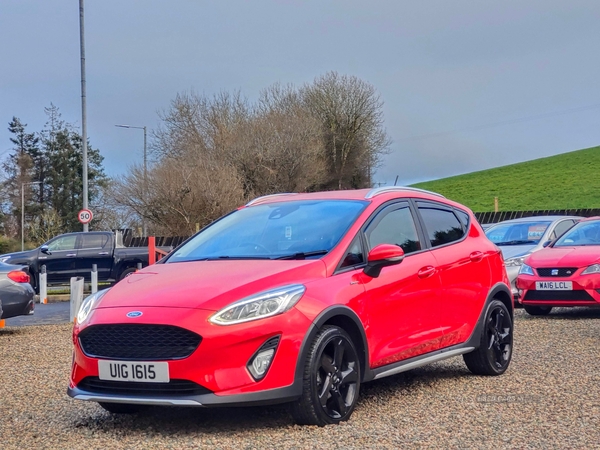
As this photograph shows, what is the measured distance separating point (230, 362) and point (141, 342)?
61 cm

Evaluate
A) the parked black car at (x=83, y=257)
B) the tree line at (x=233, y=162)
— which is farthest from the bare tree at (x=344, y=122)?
the parked black car at (x=83, y=257)

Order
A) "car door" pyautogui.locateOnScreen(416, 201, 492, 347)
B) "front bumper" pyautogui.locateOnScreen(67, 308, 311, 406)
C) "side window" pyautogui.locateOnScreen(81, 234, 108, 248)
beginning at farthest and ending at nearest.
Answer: "side window" pyautogui.locateOnScreen(81, 234, 108, 248)
"car door" pyautogui.locateOnScreen(416, 201, 492, 347)
"front bumper" pyautogui.locateOnScreen(67, 308, 311, 406)

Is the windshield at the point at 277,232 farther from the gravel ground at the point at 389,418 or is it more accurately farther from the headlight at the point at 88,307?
the gravel ground at the point at 389,418

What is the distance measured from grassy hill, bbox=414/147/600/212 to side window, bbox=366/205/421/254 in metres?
43.6

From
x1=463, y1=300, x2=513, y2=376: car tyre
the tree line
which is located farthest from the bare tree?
x1=463, y1=300, x2=513, y2=376: car tyre

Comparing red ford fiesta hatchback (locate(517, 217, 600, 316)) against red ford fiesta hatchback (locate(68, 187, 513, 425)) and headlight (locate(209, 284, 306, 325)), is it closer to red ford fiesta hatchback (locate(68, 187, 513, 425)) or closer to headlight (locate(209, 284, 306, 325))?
red ford fiesta hatchback (locate(68, 187, 513, 425))

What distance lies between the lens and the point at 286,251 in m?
6.34

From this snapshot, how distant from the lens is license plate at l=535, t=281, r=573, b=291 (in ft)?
42.1

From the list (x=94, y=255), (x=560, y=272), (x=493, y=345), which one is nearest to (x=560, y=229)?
(x=560, y=272)

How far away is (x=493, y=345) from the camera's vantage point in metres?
7.99

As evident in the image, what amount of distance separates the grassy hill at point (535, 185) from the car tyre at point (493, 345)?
4235cm

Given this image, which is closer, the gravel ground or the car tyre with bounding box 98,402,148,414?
the gravel ground

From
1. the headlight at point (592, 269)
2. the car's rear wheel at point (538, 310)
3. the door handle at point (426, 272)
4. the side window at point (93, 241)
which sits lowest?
the car's rear wheel at point (538, 310)

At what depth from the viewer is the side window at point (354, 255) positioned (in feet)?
20.4
